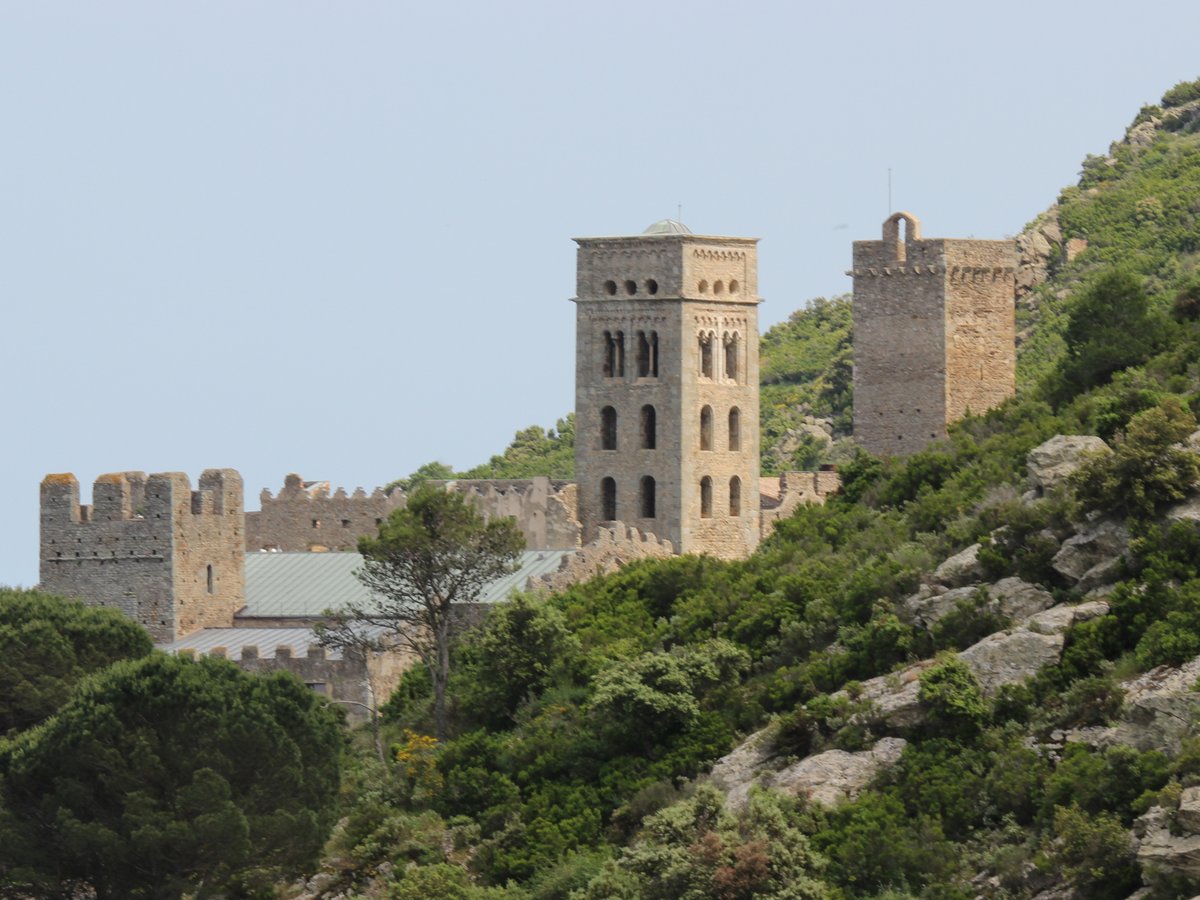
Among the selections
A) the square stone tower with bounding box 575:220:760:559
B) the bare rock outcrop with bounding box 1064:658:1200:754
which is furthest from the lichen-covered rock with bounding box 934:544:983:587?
the square stone tower with bounding box 575:220:760:559

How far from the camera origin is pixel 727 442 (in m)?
88.8

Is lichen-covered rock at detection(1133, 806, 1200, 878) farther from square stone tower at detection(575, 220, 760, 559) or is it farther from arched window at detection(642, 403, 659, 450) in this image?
arched window at detection(642, 403, 659, 450)

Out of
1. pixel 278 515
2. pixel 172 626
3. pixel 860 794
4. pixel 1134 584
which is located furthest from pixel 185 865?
pixel 278 515

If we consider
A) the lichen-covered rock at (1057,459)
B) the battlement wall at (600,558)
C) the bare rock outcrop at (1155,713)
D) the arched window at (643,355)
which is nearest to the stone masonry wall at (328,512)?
the arched window at (643,355)

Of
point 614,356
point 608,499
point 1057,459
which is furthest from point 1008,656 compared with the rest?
point 614,356

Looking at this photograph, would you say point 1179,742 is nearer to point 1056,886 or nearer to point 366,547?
point 1056,886

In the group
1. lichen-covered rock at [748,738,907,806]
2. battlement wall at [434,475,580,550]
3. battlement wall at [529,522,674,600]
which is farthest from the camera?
battlement wall at [434,475,580,550]

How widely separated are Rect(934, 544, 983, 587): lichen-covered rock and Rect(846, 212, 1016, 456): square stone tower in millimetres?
17068

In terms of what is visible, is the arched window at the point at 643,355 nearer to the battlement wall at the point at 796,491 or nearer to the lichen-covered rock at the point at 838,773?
the battlement wall at the point at 796,491

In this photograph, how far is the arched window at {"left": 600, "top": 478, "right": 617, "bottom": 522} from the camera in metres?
87.6

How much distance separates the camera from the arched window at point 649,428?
289ft

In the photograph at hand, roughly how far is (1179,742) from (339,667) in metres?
29.8

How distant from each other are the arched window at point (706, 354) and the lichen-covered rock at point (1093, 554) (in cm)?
4264

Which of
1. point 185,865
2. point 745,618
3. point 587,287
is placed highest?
point 587,287
